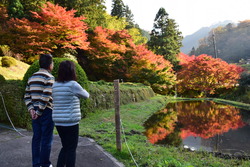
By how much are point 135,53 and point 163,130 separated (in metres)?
12.4

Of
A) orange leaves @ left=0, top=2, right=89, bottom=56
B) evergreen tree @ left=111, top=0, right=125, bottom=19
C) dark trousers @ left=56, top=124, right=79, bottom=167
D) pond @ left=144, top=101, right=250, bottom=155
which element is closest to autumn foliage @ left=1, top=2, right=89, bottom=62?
orange leaves @ left=0, top=2, right=89, bottom=56

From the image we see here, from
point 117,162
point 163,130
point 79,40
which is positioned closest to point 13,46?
point 79,40

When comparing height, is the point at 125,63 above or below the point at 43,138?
above

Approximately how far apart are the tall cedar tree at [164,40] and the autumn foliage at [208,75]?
2.50m

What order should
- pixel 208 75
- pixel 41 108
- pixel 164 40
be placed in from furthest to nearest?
pixel 164 40 → pixel 208 75 → pixel 41 108

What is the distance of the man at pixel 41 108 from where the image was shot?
2.54 meters

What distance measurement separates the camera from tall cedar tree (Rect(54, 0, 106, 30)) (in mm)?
16391

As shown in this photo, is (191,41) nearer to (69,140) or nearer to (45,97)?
(45,97)

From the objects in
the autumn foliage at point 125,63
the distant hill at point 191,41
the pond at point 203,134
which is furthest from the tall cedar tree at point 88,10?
the distant hill at point 191,41

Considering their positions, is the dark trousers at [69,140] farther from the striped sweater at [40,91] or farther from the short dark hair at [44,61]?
the short dark hair at [44,61]

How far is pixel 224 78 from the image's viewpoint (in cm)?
2027

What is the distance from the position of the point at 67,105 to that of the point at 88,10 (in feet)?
56.4

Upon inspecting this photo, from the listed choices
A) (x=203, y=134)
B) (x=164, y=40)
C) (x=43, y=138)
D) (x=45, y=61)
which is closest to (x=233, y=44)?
(x=164, y=40)

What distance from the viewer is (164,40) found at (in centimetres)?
2448
